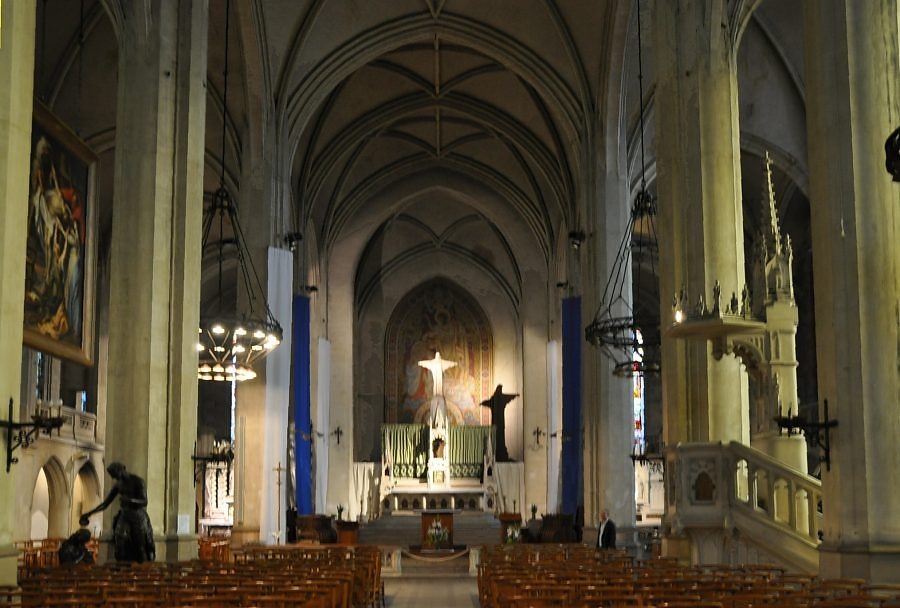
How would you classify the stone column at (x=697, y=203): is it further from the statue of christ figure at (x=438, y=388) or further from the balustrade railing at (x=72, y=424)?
the statue of christ figure at (x=438, y=388)

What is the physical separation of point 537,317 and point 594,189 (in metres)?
12.8

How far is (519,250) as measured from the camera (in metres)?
39.0

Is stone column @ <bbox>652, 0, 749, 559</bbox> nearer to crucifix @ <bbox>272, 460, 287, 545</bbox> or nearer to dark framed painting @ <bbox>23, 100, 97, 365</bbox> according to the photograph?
dark framed painting @ <bbox>23, 100, 97, 365</bbox>

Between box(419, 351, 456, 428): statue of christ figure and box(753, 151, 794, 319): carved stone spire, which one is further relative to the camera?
box(419, 351, 456, 428): statue of christ figure

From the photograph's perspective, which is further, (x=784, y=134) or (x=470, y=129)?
(x=470, y=129)

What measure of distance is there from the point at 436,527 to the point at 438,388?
13586 mm

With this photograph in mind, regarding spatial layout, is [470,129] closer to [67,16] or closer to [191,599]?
[67,16]

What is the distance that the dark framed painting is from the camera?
13.6 meters

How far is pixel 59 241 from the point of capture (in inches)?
566

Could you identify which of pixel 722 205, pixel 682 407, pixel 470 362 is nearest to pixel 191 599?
pixel 682 407

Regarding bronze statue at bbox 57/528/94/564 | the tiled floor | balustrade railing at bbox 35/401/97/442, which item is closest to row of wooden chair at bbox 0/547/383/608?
bronze statue at bbox 57/528/94/564

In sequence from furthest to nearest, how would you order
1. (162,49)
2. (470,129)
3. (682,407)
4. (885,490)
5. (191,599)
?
(470,129), (162,49), (682,407), (885,490), (191,599)

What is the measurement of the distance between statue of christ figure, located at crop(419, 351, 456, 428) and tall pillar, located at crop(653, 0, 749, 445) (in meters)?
24.5

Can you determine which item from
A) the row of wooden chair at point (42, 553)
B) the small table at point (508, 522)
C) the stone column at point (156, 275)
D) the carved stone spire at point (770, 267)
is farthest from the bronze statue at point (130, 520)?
the small table at point (508, 522)
